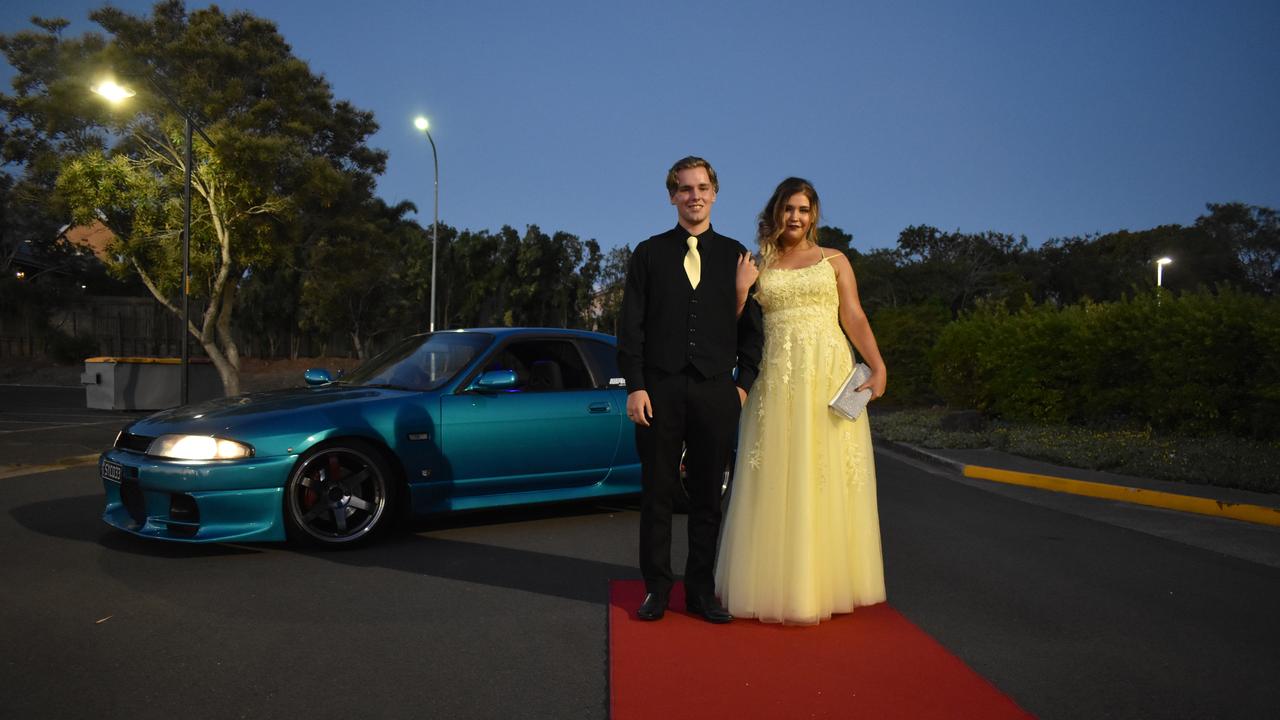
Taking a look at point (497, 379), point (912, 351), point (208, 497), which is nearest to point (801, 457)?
point (497, 379)

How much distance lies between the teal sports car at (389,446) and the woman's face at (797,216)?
2484mm

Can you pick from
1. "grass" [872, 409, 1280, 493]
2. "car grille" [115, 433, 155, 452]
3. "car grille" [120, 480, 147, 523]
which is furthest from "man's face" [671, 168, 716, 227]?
"grass" [872, 409, 1280, 493]

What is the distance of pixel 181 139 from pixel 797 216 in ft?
68.2

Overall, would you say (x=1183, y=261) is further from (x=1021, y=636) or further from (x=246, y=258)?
(x=1021, y=636)

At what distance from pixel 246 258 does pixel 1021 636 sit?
21.3 m

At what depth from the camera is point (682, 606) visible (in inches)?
173

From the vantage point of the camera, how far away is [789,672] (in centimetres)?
348

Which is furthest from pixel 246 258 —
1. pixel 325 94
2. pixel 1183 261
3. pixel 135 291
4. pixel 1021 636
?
pixel 1183 261

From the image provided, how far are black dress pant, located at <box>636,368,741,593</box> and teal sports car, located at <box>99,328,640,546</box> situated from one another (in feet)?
7.27

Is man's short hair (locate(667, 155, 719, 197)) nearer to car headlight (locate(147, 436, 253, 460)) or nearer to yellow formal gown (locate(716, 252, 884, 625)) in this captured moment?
yellow formal gown (locate(716, 252, 884, 625))

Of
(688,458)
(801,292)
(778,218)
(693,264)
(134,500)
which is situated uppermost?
(778,218)

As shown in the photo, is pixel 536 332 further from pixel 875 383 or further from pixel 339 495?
pixel 875 383

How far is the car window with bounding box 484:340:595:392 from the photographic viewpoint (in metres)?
6.48

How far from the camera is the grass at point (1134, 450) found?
28.7ft
